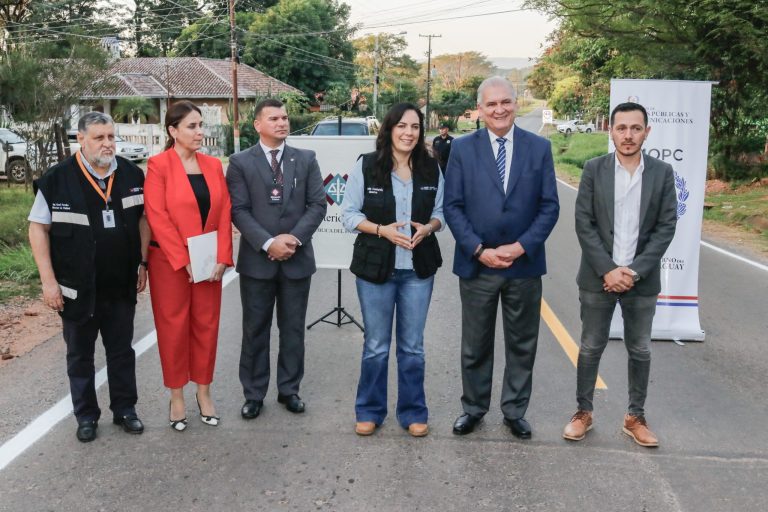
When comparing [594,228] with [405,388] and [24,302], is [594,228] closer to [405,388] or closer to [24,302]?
[405,388]

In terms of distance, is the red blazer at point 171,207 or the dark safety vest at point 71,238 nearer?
the dark safety vest at point 71,238

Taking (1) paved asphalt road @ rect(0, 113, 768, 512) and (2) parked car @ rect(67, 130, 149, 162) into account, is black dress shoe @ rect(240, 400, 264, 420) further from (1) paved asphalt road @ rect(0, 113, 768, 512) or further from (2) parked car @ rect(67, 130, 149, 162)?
(2) parked car @ rect(67, 130, 149, 162)

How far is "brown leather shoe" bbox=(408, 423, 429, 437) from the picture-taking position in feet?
14.8

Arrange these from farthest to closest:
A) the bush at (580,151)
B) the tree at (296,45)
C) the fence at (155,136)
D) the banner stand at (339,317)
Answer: the tree at (296,45)
the bush at (580,151)
the fence at (155,136)
the banner stand at (339,317)

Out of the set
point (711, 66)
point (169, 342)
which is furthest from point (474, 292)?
point (711, 66)

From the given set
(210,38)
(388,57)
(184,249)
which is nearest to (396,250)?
(184,249)

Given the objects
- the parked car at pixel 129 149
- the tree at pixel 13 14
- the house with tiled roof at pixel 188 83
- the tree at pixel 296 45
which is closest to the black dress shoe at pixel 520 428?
the parked car at pixel 129 149

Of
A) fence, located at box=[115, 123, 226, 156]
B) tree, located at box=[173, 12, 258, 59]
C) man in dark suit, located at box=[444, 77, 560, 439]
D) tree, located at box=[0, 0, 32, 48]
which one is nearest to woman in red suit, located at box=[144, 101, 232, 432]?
man in dark suit, located at box=[444, 77, 560, 439]

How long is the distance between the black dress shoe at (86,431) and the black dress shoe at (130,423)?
0.54 ft

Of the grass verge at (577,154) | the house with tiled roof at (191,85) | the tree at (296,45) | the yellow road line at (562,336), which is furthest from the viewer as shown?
the tree at (296,45)

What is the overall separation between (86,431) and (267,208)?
1.74 m

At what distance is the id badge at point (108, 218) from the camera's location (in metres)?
Answer: 4.39

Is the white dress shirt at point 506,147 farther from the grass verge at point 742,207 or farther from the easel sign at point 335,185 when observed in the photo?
the grass verge at point 742,207

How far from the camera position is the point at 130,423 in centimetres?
457
